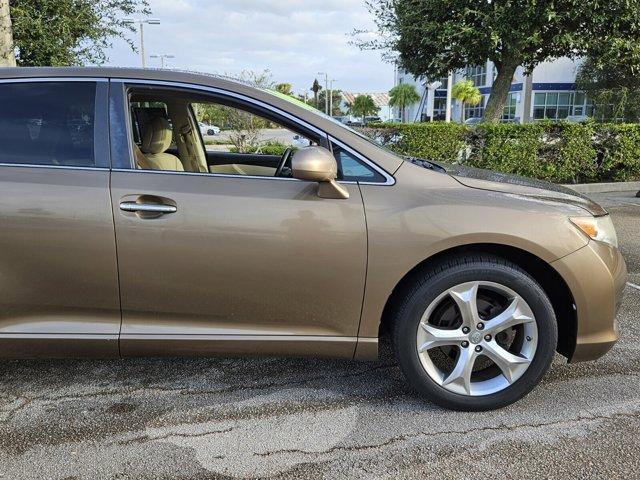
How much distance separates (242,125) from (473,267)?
850 cm

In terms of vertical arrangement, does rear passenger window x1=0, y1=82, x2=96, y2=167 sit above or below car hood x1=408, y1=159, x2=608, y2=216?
above

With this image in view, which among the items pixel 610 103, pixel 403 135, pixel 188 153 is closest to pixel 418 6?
pixel 403 135

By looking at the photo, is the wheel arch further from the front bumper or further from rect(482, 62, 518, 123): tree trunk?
rect(482, 62, 518, 123): tree trunk

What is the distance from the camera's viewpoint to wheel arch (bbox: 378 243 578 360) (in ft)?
8.54

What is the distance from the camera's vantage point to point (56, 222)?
246 centimetres

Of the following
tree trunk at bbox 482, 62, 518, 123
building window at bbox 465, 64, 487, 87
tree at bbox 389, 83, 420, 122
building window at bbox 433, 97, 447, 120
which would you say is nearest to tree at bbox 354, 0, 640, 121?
tree trunk at bbox 482, 62, 518, 123

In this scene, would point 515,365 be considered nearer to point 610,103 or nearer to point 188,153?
point 188,153

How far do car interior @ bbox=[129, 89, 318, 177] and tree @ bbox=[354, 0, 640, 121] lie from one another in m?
7.53

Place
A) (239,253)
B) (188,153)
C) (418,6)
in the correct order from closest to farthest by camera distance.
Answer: (239,253)
(188,153)
(418,6)

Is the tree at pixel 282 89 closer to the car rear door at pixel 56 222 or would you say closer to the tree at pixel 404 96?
the car rear door at pixel 56 222

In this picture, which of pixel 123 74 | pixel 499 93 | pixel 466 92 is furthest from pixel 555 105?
pixel 123 74

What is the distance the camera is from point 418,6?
11227 millimetres

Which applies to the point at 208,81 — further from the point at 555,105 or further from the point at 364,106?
the point at 364,106

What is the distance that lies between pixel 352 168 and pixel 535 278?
1.08 meters
